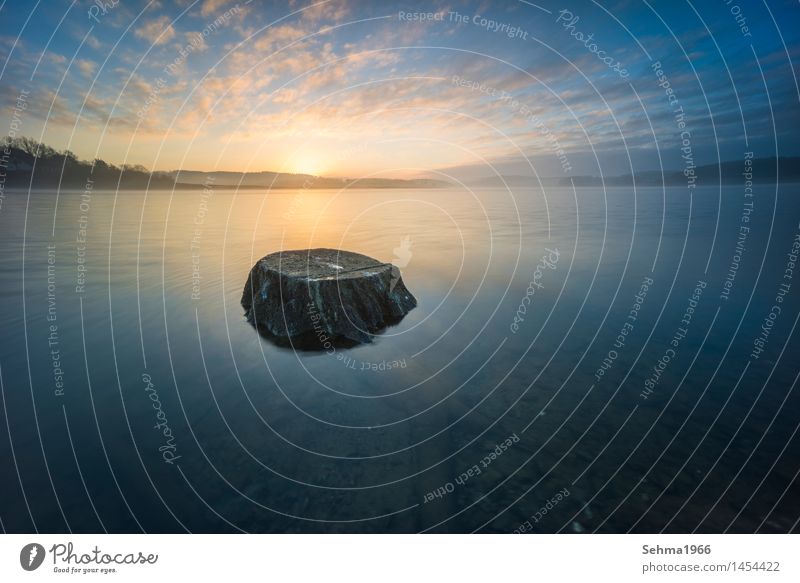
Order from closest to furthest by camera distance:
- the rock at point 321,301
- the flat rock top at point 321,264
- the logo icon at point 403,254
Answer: the rock at point 321,301 < the flat rock top at point 321,264 < the logo icon at point 403,254

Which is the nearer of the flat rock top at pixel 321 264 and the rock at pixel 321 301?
the rock at pixel 321 301

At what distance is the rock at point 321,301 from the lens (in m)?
9.60

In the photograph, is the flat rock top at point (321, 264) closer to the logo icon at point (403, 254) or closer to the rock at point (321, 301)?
the rock at point (321, 301)

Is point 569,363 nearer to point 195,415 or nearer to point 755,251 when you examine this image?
point 195,415

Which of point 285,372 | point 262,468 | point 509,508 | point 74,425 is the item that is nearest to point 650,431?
point 509,508

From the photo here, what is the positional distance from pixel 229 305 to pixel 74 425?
245 inches

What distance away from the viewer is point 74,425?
21.3 ft
